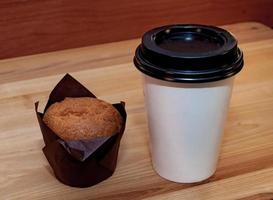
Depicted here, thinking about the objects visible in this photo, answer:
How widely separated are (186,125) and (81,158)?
18 centimetres

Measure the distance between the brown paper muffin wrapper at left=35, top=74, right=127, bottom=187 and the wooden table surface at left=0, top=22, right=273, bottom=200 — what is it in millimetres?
17

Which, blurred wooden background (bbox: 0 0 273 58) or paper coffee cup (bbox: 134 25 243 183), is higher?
paper coffee cup (bbox: 134 25 243 183)

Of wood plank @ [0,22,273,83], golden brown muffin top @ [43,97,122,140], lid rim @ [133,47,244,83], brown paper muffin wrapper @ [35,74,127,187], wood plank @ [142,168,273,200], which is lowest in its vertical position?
wood plank @ [0,22,273,83]

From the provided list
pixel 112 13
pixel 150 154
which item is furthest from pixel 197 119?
pixel 112 13

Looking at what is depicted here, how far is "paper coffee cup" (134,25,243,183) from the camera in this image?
646mm

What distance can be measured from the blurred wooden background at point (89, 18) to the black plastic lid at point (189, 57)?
0.68 meters

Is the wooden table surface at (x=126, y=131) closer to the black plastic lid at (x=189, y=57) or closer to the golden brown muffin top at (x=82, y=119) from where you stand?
the golden brown muffin top at (x=82, y=119)

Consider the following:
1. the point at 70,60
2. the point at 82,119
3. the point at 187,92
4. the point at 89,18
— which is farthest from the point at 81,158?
the point at 89,18

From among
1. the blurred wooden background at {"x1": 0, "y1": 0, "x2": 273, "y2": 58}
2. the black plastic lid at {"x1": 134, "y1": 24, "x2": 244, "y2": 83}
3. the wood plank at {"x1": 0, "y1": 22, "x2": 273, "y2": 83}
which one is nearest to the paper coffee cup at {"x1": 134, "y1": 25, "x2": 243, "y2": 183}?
the black plastic lid at {"x1": 134, "y1": 24, "x2": 244, "y2": 83}

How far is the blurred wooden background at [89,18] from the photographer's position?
4.32ft

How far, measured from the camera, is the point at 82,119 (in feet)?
2.44

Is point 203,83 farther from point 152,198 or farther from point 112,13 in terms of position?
point 112,13

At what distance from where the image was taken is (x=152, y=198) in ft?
2.37

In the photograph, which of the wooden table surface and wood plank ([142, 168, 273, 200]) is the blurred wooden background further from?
wood plank ([142, 168, 273, 200])
